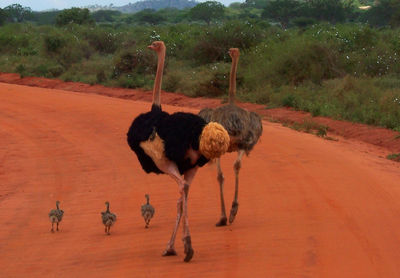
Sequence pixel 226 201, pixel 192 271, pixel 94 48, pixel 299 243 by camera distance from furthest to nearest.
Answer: pixel 94 48 < pixel 226 201 < pixel 299 243 < pixel 192 271

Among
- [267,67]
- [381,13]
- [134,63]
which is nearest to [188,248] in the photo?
[267,67]

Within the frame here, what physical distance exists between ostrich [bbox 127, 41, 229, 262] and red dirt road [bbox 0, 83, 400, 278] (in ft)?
2.08

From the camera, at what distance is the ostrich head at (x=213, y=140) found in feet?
25.4

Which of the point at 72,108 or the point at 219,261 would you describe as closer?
the point at 219,261

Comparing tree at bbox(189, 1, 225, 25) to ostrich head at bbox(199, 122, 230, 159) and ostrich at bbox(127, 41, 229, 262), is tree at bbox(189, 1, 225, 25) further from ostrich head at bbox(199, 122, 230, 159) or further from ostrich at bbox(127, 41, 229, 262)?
ostrich head at bbox(199, 122, 230, 159)

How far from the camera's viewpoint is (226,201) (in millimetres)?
11234

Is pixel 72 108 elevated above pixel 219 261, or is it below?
below

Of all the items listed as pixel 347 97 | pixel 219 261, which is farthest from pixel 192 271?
pixel 347 97

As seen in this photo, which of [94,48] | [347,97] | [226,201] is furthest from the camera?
[94,48]

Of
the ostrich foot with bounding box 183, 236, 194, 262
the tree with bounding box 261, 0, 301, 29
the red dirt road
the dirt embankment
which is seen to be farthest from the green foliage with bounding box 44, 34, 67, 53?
the ostrich foot with bounding box 183, 236, 194, 262

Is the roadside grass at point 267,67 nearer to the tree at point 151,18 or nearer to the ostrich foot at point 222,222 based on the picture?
the ostrich foot at point 222,222

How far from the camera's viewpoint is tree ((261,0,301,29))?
70812 mm

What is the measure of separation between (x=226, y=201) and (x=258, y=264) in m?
3.36

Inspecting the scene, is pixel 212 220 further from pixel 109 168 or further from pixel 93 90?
pixel 93 90
